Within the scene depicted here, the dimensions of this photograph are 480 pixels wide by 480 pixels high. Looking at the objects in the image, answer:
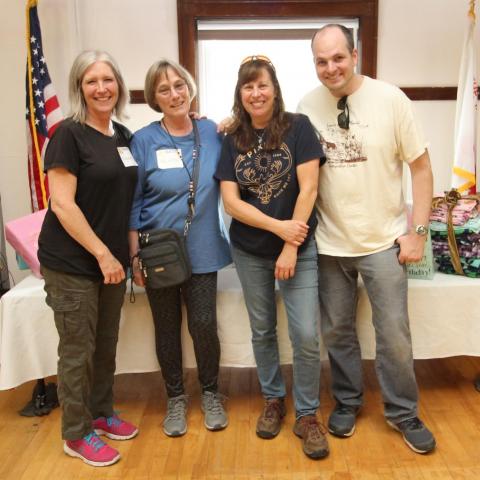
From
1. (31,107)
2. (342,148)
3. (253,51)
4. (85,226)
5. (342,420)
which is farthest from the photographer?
(253,51)

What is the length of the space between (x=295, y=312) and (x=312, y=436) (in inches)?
18.9

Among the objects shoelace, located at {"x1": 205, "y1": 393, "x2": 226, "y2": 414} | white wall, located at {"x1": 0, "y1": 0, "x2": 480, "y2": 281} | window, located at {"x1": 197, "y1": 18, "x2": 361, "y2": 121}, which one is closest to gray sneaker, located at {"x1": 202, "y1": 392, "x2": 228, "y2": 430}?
shoelace, located at {"x1": 205, "y1": 393, "x2": 226, "y2": 414}

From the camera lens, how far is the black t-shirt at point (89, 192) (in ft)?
5.78

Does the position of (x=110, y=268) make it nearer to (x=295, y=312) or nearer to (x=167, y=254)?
(x=167, y=254)

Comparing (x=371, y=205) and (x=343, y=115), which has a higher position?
(x=343, y=115)

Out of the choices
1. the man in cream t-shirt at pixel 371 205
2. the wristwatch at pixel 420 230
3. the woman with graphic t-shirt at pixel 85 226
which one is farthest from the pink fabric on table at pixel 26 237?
the wristwatch at pixel 420 230

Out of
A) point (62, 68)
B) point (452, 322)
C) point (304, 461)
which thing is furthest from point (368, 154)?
point (62, 68)

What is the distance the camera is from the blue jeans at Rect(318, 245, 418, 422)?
6.41ft

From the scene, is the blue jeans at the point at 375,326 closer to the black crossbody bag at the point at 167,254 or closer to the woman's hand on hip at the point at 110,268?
the black crossbody bag at the point at 167,254

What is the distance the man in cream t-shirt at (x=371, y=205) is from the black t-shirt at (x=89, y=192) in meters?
0.73

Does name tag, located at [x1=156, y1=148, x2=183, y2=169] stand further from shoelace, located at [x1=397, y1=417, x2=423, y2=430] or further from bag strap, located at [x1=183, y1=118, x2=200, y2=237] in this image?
shoelace, located at [x1=397, y1=417, x2=423, y2=430]

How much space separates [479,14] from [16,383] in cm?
321

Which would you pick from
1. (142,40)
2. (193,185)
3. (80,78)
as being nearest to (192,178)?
(193,185)

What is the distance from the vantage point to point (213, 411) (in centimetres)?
225
